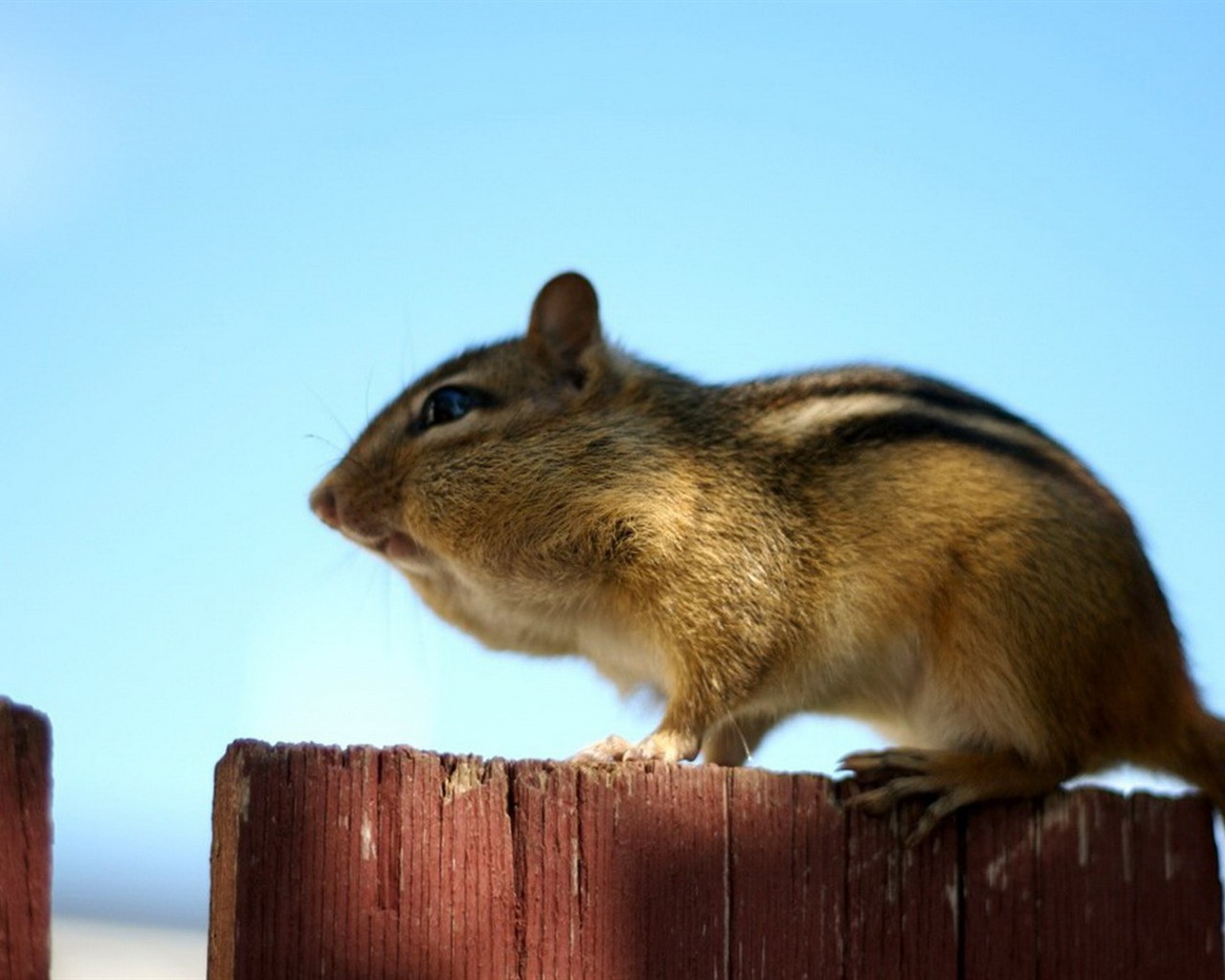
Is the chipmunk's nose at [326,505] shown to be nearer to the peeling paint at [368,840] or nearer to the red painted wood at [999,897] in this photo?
the peeling paint at [368,840]

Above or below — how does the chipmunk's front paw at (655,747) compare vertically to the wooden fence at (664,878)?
above

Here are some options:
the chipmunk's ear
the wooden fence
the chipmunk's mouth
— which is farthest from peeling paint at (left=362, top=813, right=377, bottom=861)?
the chipmunk's ear

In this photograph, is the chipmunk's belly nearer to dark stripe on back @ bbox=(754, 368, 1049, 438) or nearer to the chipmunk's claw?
dark stripe on back @ bbox=(754, 368, 1049, 438)

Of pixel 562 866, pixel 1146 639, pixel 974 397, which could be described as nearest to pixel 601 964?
pixel 562 866

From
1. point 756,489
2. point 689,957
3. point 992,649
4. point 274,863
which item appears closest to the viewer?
point 274,863

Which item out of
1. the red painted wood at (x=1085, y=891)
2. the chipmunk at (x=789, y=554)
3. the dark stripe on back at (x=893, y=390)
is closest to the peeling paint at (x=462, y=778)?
the chipmunk at (x=789, y=554)

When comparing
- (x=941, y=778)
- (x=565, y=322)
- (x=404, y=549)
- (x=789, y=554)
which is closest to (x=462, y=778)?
(x=941, y=778)

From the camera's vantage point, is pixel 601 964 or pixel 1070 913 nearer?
pixel 601 964

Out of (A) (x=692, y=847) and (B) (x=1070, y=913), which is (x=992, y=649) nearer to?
(B) (x=1070, y=913)
